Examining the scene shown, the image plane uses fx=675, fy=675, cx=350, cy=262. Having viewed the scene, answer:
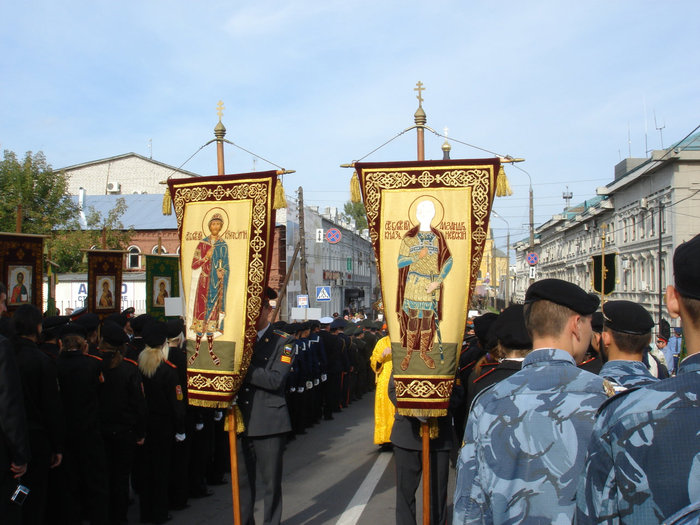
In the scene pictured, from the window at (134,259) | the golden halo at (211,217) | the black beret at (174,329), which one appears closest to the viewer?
the golden halo at (211,217)

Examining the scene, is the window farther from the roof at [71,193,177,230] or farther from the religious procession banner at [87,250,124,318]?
the religious procession banner at [87,250,124,318]

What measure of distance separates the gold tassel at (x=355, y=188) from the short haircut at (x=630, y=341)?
292cm

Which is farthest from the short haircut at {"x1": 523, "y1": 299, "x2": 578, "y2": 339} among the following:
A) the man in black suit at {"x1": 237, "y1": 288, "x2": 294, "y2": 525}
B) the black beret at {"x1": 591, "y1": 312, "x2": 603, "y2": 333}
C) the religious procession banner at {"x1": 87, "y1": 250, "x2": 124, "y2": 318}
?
the religious procession banner at {"x1": 87, "y1": 250, "x2": 124, "y2": 318}

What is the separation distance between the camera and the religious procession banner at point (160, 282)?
51.0ft

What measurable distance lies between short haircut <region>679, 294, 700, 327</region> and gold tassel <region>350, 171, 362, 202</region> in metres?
4.73

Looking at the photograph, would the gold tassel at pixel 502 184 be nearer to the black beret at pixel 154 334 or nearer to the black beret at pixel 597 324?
the black beret at pixel 597 324

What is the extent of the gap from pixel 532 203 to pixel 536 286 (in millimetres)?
39158

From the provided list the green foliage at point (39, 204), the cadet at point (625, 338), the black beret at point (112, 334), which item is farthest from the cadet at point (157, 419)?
the green foliage at point (39, 204)

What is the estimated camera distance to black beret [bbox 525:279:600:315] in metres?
2.85

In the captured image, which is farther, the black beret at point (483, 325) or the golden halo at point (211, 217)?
the golden halo at point (211, 217)

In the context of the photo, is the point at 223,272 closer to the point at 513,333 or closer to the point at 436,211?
the point at 436,211

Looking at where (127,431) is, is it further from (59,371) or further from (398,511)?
(398,511)

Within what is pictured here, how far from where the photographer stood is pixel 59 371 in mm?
6219

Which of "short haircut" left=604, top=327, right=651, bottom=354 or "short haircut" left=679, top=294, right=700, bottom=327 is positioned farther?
"short haircut" left=604, top=327, right=651, bottom=354
